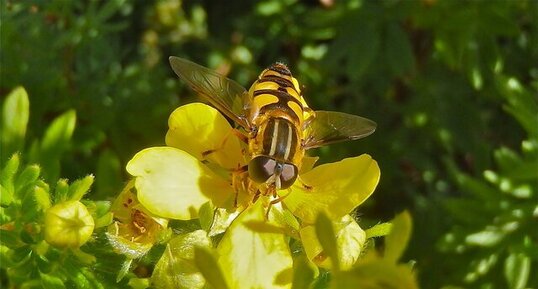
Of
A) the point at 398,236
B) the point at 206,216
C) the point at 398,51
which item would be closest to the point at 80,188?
the point at 206,216

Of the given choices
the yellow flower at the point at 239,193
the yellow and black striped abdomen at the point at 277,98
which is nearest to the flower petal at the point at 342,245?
the yellow flower at the point at 239,193

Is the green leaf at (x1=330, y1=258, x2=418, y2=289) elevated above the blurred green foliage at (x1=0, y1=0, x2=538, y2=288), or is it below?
above

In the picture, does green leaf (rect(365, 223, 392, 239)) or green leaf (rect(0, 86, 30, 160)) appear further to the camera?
green leaf (rect(0, 86, 30, 160))

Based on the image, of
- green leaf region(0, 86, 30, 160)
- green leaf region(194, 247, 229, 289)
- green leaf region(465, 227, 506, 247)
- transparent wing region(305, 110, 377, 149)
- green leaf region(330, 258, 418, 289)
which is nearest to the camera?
green leaf region(330, 258, 418, 289)

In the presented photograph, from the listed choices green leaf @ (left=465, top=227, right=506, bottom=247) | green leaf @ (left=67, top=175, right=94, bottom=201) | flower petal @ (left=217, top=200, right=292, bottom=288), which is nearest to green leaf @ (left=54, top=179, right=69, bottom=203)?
green leaf @ (left=67, top=175, right=94, bottom=201)

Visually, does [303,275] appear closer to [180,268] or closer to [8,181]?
[180,268]

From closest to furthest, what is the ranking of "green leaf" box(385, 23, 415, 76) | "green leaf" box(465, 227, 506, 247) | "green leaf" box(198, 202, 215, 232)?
"green leaf" box(198, 202, 215, 232), "green leaf" box(465, 227, 506, 247), "green leaf" box(385, 23, 415, 76)

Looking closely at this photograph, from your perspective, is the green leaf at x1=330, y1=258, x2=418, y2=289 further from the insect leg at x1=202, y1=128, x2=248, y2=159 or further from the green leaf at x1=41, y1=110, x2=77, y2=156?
the green leaf at x1=41, y1=110, x2=77, y2=156
